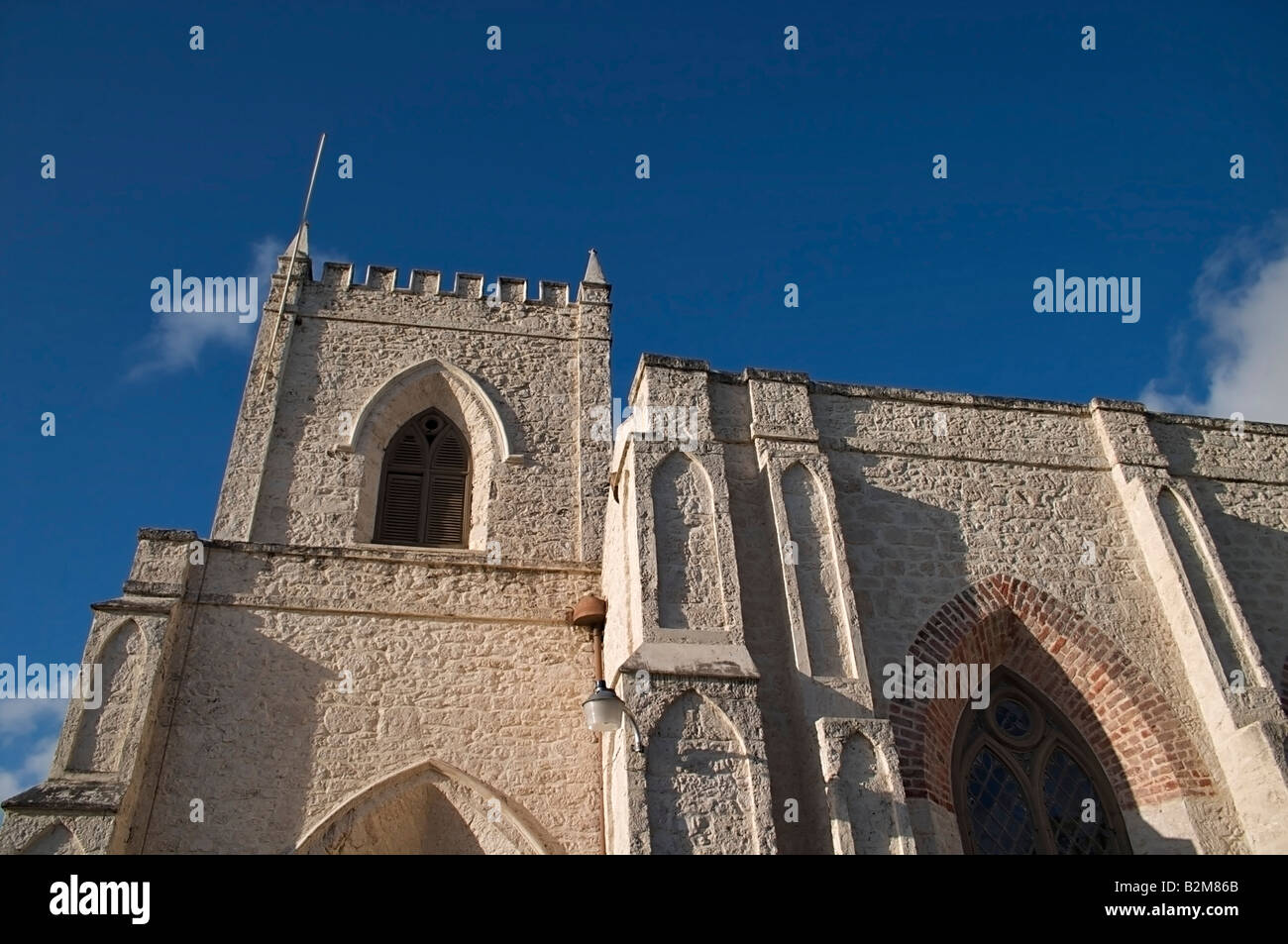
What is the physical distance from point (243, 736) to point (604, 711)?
4.50 metres

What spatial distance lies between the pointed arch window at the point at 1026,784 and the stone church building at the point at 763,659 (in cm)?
3

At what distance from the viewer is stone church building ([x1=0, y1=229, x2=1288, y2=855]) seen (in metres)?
7.23

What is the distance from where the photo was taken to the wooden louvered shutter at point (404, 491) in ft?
41.6

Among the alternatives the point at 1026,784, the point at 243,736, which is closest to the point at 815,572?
the point at 1026,784

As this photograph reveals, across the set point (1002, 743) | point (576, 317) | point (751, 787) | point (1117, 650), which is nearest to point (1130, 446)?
point (1117, 650)

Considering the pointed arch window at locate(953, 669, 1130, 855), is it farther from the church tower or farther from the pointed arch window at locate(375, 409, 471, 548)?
the pointed arch window at locate(375, 409, 471, 548)

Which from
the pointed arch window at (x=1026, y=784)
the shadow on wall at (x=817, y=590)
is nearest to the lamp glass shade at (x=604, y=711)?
the shadow on wall at (x=817, y=590)

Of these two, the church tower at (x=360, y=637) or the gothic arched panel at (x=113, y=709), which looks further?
the church tower at (x=360, y=637)

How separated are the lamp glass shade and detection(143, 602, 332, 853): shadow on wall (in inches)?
152

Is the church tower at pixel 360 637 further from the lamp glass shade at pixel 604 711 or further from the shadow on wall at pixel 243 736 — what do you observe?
the lamp glass shade at pixel 604 711

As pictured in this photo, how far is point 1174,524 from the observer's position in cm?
927

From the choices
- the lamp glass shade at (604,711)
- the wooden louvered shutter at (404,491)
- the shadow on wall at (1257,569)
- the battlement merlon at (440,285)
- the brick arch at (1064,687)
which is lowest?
the lamp glass shade at (604,711)

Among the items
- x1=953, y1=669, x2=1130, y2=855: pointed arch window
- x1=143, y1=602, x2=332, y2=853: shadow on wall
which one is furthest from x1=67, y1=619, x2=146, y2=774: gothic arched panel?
x1=953, y1=669, x2=1130, y2=855: pointed arch window
